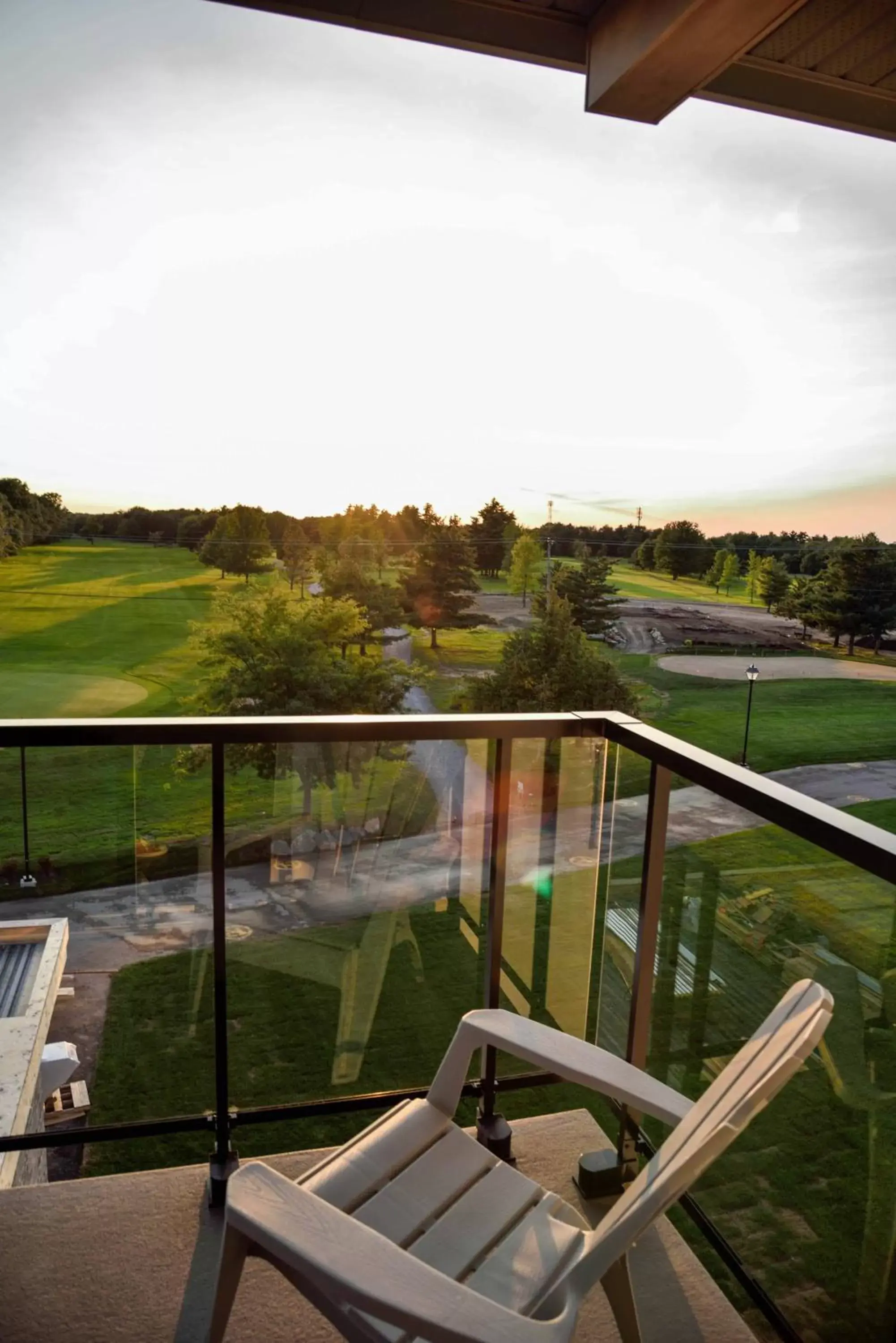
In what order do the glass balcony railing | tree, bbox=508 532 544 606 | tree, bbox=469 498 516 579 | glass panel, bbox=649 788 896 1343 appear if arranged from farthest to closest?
tree, bbox=508 532 544 606 < tree, bbox=469 498 516 579 < the glass balcony railing < glass panel, bbox=649 788 896 1343

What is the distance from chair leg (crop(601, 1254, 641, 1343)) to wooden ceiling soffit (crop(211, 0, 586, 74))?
236 cm

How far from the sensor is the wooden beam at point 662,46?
1477 mm

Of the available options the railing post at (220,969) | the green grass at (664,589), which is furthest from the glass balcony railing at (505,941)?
the green grass at (664,589)

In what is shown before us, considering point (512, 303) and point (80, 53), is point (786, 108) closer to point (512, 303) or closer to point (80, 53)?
point (80, 53)

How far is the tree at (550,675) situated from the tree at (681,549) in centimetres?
391

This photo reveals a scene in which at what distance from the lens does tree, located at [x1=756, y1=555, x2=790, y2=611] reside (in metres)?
30.9

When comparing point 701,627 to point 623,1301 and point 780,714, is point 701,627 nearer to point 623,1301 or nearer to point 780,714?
point 780,714

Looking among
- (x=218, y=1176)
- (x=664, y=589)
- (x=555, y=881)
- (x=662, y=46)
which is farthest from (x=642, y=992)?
(x=664, y=589)

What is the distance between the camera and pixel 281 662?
27766 millimetres

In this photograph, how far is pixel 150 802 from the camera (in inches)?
89.6

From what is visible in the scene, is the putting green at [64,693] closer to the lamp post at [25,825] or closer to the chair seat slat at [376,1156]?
the lamp post at [25,825]

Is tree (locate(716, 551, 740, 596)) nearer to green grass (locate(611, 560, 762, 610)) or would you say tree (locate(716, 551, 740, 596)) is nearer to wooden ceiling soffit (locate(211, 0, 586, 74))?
green grass (locate(611, 560, 762, 610))

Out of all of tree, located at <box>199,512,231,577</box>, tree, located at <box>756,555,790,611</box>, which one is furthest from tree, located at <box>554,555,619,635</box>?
tree, located at <box>199,512,231,577</box>

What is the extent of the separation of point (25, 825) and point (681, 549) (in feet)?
98.0
